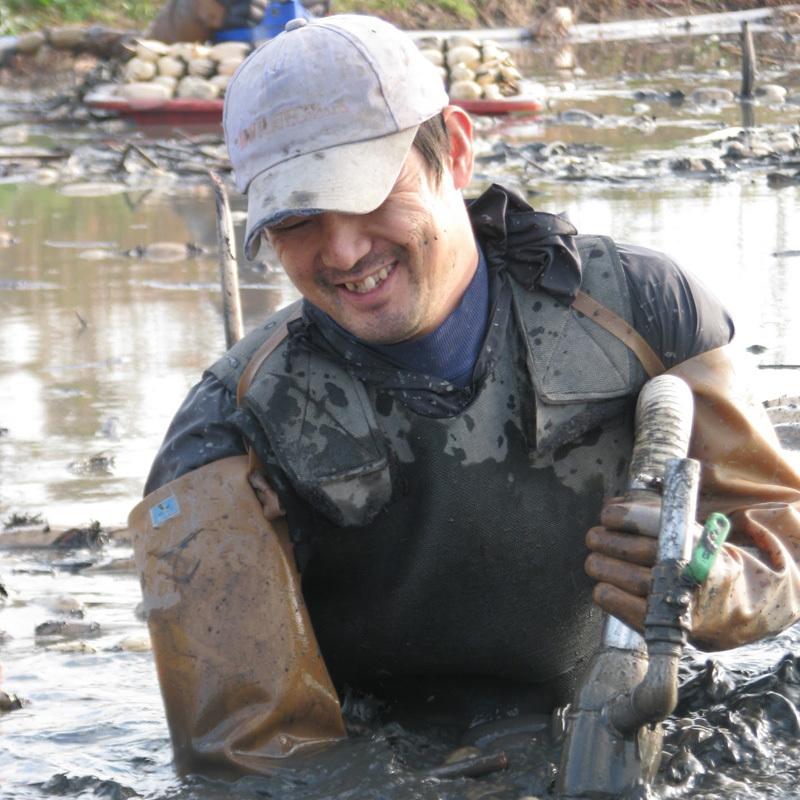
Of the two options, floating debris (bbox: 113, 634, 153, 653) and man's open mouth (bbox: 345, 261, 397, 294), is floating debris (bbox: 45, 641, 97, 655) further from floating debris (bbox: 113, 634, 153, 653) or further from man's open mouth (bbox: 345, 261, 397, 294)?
man's open mouth (bbox: 345, 261, 397, 294)

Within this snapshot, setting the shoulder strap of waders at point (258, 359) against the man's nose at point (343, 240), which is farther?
the shoulder strap of waders at point (258, 359)

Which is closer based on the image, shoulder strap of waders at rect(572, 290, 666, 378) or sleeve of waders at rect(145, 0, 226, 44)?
shoulder strap of waders at rect(572, 290, 666, 378)

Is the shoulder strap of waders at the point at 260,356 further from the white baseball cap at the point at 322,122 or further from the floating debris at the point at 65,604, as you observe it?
the floating debris at the point at 65,604

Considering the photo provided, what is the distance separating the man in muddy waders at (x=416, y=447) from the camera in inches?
124

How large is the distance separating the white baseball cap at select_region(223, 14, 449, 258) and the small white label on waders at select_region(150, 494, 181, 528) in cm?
56

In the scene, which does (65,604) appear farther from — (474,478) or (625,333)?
(625,333)

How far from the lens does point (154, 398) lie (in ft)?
21.8

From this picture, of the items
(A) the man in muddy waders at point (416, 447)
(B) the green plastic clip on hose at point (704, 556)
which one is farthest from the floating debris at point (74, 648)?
(B) the green plastic clip on hose at point (704, 556)

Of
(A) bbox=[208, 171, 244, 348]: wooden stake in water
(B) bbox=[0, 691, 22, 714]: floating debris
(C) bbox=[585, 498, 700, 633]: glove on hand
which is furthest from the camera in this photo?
(A) bbox=[208, 171, 244, 348]: wooden stake in water

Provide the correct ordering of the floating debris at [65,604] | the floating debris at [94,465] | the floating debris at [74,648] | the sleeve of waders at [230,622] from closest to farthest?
the sleeve of waders at [230,622], the floating debris at [74,648], the floating debris at [65,604], the floating debris at [94,465]

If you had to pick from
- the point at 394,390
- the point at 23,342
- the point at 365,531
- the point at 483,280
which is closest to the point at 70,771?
the point at 365,531

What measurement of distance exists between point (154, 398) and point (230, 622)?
11.5ft

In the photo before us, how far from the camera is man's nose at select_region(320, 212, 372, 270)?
302cm

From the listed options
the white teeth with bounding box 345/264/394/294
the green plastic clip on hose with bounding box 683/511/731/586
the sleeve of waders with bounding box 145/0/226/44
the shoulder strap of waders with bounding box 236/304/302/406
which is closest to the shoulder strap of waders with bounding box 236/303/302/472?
the shoulder strap of waders with bounding box 236/304/302/406
